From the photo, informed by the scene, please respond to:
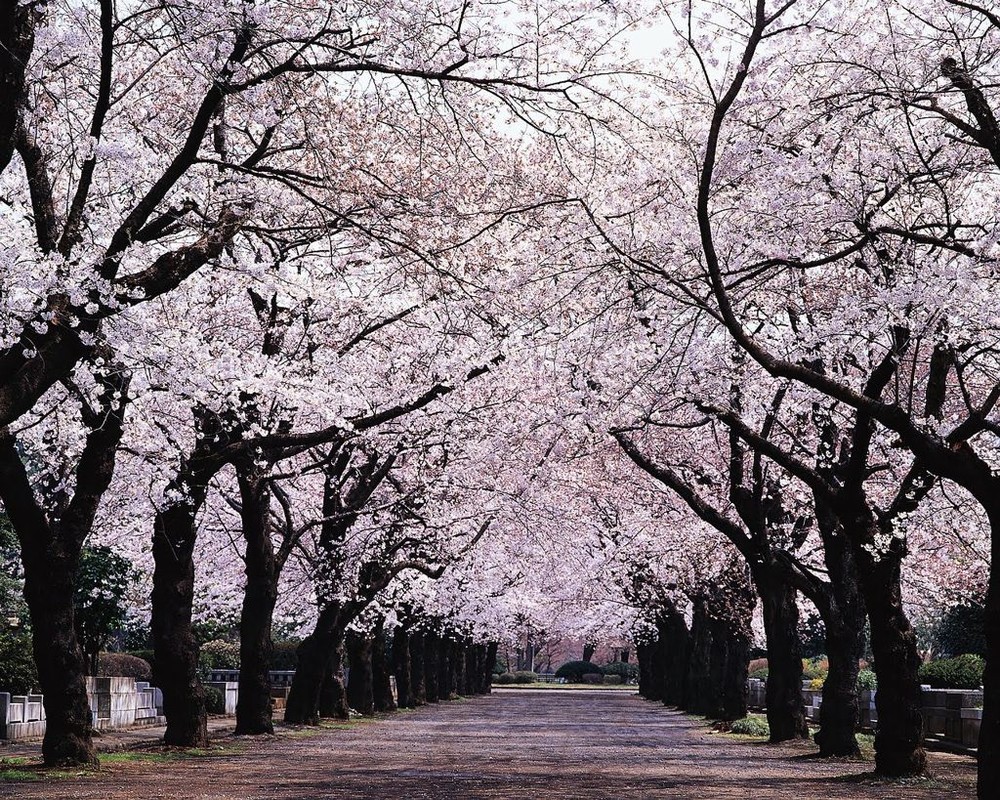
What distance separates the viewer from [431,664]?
62.1 metres

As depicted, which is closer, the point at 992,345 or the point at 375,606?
the point at 992,345

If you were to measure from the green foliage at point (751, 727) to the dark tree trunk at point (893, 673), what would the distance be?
44.4ft

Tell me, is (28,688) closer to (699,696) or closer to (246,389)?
(246,389)

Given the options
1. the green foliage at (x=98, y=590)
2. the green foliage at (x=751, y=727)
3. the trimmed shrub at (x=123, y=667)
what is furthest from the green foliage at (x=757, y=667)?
the green foliage at (x=98, y=590)

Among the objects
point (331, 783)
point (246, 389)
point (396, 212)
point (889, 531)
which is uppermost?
point (396, 212)

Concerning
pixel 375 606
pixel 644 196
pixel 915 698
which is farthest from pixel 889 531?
pixel 375 606

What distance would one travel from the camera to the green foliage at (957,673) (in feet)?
107

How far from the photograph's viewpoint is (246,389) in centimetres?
1761

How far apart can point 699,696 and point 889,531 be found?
28713mm

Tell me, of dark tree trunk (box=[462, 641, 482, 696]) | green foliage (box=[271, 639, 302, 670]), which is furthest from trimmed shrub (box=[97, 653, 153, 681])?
dark tree trunk (box=[462, 641, 482, 696])

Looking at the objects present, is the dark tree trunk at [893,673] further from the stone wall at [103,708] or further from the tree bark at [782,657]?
the stone wall at [103,708]

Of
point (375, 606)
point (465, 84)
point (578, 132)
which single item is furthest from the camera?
point (375, 606)

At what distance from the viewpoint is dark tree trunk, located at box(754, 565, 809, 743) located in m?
28.0

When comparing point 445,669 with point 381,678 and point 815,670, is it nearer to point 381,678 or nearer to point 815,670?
point 381,678
